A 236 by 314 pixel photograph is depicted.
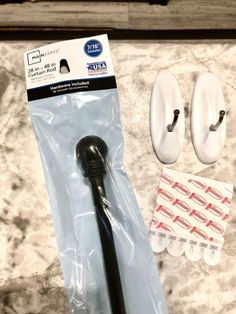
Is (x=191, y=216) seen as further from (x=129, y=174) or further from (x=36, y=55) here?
(x=36, y=55)

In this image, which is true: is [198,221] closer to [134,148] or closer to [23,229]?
[134,148]

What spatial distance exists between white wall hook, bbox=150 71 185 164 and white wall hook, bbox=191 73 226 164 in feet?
0.09

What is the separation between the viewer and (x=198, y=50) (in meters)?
0.79

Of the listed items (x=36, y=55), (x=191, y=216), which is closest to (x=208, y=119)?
(x=191, y=216)

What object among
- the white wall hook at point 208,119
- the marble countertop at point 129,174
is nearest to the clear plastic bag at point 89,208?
the marble countertop at point 129,174

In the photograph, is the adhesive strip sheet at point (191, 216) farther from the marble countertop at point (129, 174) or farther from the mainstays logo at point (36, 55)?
the mainstays logo at point (36, 55)

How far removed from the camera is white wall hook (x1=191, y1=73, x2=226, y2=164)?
704 mm

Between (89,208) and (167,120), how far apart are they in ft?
0.67

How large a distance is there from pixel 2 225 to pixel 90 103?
0.26 metres

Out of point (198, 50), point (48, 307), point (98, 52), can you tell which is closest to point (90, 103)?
point (98, 52)

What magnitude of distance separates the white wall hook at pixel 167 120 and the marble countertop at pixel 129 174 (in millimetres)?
17

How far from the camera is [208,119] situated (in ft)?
2.36

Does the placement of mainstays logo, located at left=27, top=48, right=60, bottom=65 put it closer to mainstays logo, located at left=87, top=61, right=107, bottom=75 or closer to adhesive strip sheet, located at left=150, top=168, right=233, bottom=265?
mainstays logo, located at left=87, top=61, right=107, bottom=75

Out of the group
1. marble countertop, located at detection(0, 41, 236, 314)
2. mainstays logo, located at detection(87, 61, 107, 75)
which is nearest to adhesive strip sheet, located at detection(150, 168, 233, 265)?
marble countertop, located at detection(0, 41, 236, 314)
